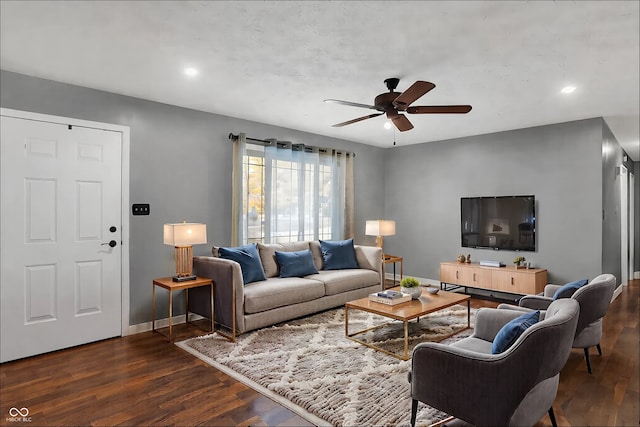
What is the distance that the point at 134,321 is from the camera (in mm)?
4074

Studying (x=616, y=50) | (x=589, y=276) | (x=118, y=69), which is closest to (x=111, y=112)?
(x=118, y=69)

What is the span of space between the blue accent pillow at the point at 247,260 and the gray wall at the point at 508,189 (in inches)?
132

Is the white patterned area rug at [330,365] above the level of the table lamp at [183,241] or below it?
below

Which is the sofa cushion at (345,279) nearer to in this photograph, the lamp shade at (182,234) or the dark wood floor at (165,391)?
the lamp shade at (182,234)

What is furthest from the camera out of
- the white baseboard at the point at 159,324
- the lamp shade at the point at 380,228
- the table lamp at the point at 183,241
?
the lamp shade at the point at 380,228

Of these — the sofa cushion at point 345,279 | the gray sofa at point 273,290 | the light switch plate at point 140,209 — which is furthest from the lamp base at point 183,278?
the sofa cushion at point 345,279

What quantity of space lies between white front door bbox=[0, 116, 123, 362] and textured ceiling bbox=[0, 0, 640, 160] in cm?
67

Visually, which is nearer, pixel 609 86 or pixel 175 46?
pixel 175 46

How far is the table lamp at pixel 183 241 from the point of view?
384 centimetres

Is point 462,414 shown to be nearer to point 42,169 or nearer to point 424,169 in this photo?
point 42,169

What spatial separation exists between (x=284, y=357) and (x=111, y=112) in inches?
119

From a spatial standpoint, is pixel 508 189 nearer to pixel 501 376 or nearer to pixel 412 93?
pixel 412 93

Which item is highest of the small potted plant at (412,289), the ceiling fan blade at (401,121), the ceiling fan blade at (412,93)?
the ceiling fan blade at (412,93)

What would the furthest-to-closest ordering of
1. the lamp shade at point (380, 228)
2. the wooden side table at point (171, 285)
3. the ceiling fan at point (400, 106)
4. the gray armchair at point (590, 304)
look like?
the lamp shade at point (380, 228), the wooden side table at point (171, 285), the ceiling fan at point (400, 106), the gray armchair at point (590, 304)
